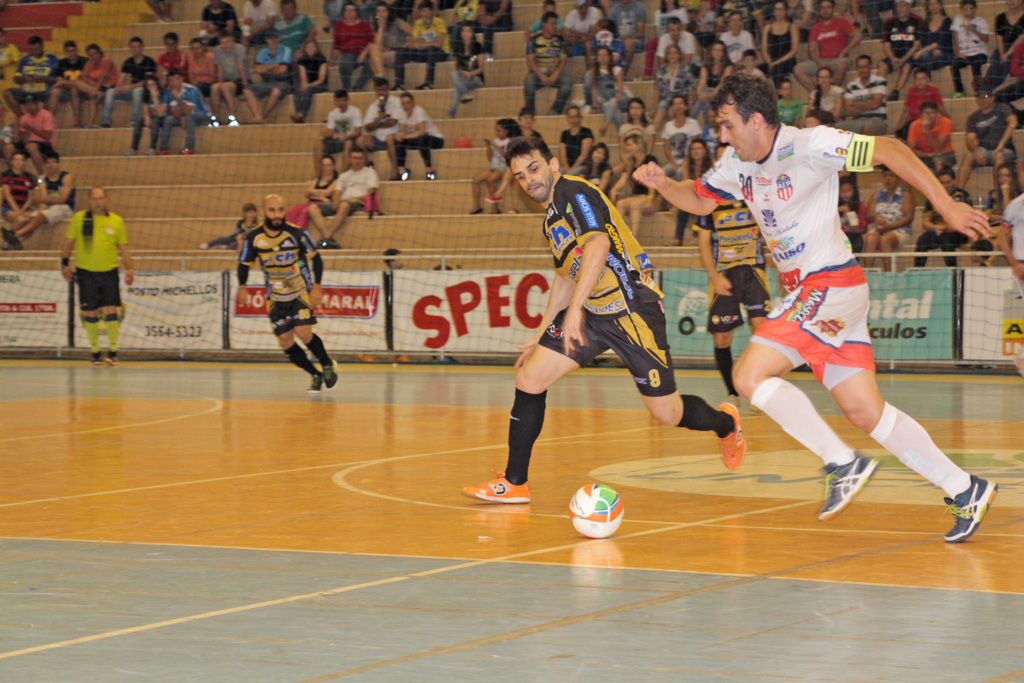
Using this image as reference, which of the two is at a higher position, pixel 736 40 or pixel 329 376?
pixel 736 40

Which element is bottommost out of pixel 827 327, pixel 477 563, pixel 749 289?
pixel 477 563

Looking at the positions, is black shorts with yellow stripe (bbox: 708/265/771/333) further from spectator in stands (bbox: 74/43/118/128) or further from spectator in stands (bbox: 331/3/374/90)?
spectator in stands (bbox: 74/43/118/128)

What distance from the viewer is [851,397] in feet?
21.0

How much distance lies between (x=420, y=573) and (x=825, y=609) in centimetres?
172

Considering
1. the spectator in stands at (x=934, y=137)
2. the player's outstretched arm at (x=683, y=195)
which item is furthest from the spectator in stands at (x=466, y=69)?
the player's outstretched arm at (x=683, y=195)

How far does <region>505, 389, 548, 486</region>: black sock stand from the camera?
749 cm

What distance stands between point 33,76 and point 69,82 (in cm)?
86

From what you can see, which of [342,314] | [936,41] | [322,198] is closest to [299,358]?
[342,314]

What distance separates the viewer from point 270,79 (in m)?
27.2

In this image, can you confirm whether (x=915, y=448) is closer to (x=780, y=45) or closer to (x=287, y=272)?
(x=287, y=272)

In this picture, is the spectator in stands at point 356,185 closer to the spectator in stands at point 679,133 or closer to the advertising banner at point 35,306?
the advertising banner at point 35,306

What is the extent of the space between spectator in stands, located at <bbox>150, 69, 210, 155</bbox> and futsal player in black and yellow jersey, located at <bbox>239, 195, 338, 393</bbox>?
38.5 ft

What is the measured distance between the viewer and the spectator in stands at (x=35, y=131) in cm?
2689

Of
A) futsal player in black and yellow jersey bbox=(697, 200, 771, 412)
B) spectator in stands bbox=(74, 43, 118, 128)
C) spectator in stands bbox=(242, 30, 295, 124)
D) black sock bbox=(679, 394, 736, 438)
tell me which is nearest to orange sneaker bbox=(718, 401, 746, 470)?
black sock bbox=(679, 394, 736, 438)
